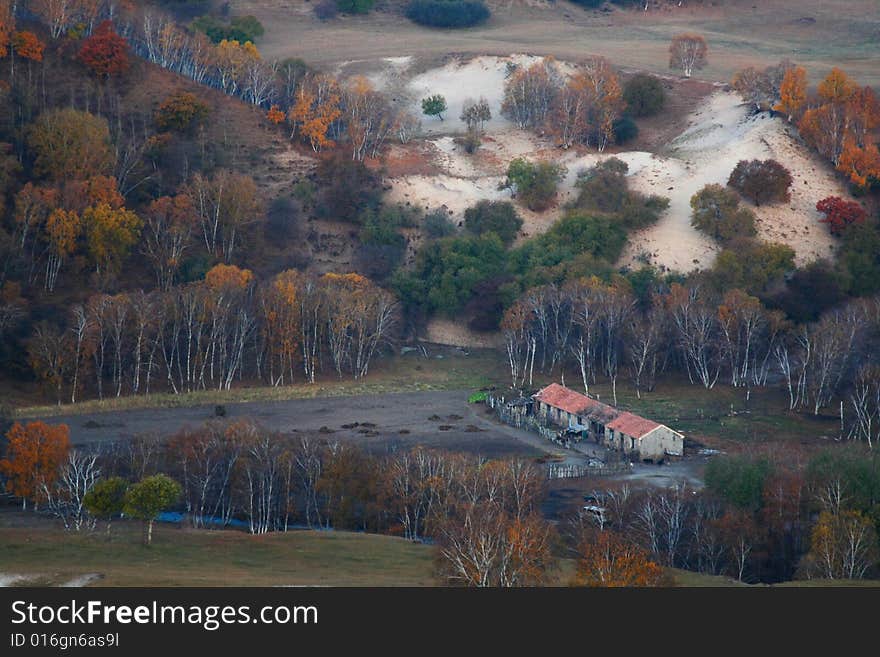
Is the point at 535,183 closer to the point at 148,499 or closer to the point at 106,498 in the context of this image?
the point at 106,498

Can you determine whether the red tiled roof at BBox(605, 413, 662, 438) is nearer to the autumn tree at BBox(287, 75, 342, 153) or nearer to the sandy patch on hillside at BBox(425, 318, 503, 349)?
the sandy patch on hillside at BBox(425, 318, 503, 349)

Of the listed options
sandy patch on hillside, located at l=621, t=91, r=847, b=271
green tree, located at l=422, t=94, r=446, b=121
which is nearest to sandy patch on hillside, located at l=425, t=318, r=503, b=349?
sandy patch on hillside, located at l=621, t=91, r=847, b=271

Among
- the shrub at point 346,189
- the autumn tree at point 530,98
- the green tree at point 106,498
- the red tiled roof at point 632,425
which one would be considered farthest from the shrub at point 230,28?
the green tree at point 106,498

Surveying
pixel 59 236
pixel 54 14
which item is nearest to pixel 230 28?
pixel 54 14

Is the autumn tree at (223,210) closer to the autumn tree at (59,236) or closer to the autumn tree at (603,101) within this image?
the autumn tree at (59,236)

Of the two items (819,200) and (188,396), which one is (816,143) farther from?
(188,396)
